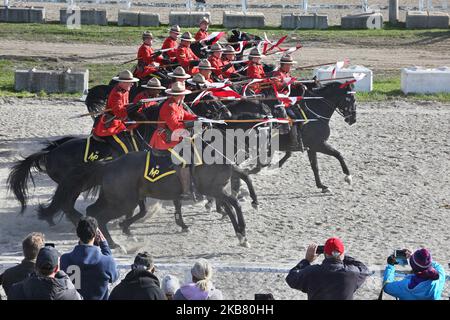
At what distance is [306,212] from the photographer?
14.9 metres

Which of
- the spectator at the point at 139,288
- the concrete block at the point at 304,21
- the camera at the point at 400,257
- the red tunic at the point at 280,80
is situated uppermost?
the concrete block at the point at 304,21

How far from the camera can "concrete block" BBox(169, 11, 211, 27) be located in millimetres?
Answer: 29328

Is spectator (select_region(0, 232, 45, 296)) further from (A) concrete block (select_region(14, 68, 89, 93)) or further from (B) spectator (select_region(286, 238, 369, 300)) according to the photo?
(A) concrete block (select_region(14, 68, 89, 93))

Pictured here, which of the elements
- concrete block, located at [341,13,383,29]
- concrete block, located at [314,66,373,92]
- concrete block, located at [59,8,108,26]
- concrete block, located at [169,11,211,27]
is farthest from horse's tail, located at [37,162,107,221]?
concrete block, located at [341,13,383,29]

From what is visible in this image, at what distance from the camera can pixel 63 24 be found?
29531 mm

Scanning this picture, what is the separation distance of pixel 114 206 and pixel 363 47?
15.9 m

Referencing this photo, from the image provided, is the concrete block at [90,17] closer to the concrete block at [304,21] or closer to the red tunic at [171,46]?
the concrete block at [304,21]

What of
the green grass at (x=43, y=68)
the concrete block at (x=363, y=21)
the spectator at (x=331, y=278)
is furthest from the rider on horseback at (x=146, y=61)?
the concrete block at (x=363, y=21)

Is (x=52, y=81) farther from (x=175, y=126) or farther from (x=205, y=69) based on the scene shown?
(x=175, y=126)

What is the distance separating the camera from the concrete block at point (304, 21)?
96.3ft

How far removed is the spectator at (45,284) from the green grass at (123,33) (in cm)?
2013

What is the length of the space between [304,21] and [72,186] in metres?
17.0

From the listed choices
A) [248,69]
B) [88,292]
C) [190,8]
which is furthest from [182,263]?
[190,8]

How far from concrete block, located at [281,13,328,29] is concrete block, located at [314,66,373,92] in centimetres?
598
